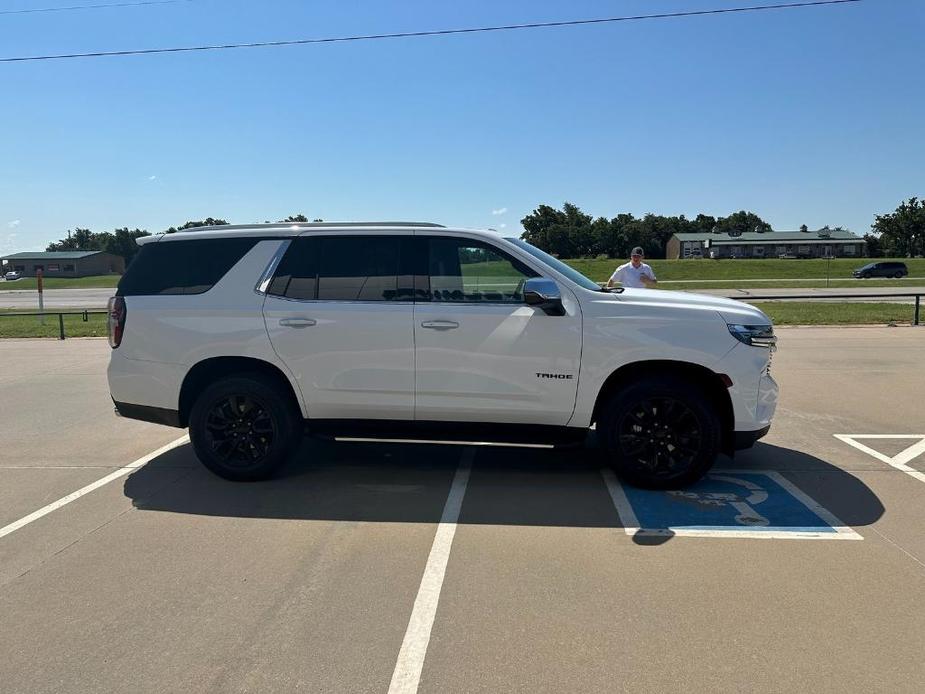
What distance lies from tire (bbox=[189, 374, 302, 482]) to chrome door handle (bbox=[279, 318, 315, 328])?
49cm

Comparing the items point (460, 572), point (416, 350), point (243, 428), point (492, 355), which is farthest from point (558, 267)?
point (243, 428)

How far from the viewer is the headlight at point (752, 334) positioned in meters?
4.82

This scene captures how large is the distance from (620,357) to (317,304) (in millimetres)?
2296

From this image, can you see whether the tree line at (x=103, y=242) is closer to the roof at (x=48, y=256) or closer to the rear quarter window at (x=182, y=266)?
the roof at (x=48, y=256)

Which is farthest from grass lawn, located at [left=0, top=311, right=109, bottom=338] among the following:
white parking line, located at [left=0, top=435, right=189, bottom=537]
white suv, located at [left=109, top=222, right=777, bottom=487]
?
white suv, located at [left=109, top=222, right=777, bottom=487]

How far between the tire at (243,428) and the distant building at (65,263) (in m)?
106

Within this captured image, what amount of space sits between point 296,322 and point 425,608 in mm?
2551

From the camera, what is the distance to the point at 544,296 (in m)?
4.76

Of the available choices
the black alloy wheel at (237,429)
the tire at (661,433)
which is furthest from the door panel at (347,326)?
the tire at (661,433)

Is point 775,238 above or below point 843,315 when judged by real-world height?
above

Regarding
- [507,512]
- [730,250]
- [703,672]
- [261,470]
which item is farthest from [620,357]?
[730,250]

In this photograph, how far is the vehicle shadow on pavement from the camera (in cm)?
466

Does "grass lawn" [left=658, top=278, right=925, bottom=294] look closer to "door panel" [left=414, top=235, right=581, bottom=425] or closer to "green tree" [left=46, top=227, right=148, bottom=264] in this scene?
"door panel" [left=414, top=235, right=581, bottom=425]

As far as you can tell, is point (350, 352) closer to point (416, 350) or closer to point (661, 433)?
point (416, 350)
